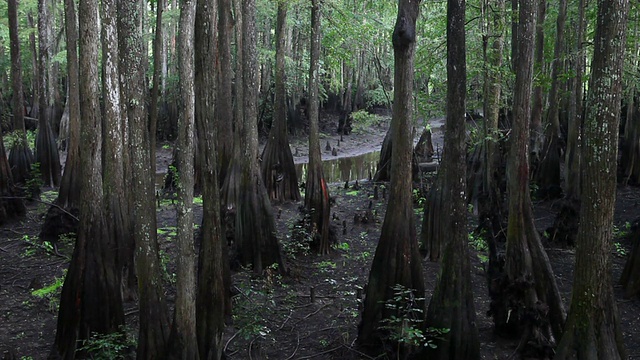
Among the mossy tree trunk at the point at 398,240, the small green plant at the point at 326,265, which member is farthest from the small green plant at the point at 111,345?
the small green plant at the point at 326,265

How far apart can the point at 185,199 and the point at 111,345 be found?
1.64 metres

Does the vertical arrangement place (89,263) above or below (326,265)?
above

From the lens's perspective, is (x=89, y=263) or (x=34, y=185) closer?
(x=89, y=263)

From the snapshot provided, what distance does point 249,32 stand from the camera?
32.3 feet

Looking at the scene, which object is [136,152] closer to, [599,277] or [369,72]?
[599,277]

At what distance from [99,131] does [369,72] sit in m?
29.6

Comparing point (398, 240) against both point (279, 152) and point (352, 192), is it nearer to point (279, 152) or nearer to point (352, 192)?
point (279, 152)

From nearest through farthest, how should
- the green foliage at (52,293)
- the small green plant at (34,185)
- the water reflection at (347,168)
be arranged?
the green foliage at (52,293), the small green plant at (34,185), the water reflection at (347,168)

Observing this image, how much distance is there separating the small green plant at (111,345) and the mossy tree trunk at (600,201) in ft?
13.0

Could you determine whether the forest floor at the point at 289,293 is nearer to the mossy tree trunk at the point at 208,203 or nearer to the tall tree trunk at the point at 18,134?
the mossy tree trunk at the point at 208,203

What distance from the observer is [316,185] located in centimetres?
1066

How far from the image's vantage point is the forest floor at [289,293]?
6.77 m

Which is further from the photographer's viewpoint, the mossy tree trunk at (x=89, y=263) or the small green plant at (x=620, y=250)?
the small green plant at (x=620, y=250)

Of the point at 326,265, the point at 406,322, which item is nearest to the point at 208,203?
the point at 406,322
